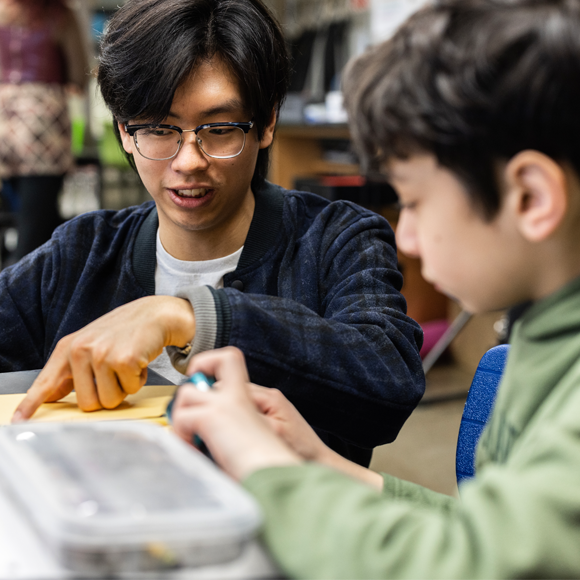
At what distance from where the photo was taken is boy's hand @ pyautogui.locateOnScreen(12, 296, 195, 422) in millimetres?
720

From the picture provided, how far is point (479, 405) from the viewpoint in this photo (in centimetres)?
88

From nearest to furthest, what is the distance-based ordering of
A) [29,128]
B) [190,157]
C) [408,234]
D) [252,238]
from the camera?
[408,234] < [190,157] < [252,238] < [29,128]

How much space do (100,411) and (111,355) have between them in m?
0.07

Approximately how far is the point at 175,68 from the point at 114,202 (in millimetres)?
3742

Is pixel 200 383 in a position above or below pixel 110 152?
above

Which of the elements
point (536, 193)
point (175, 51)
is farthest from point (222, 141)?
point (536, 193)

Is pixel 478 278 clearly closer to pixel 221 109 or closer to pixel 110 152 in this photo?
pixel 221 109

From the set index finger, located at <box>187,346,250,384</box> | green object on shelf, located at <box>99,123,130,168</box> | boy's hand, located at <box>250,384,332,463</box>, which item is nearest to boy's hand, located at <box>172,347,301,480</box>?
index finger, located at <box>187,346,250,384</box>

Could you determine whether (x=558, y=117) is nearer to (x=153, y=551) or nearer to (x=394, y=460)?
(x=153, y=551)

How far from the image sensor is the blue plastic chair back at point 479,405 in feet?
2.86

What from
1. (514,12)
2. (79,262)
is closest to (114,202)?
(79,262)

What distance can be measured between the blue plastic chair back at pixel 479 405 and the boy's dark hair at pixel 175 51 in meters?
0.50

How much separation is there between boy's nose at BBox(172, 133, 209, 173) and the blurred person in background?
67.5 inches

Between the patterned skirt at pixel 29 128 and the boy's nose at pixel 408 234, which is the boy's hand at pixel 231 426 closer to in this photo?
the boy's nose at pixel 408 234
